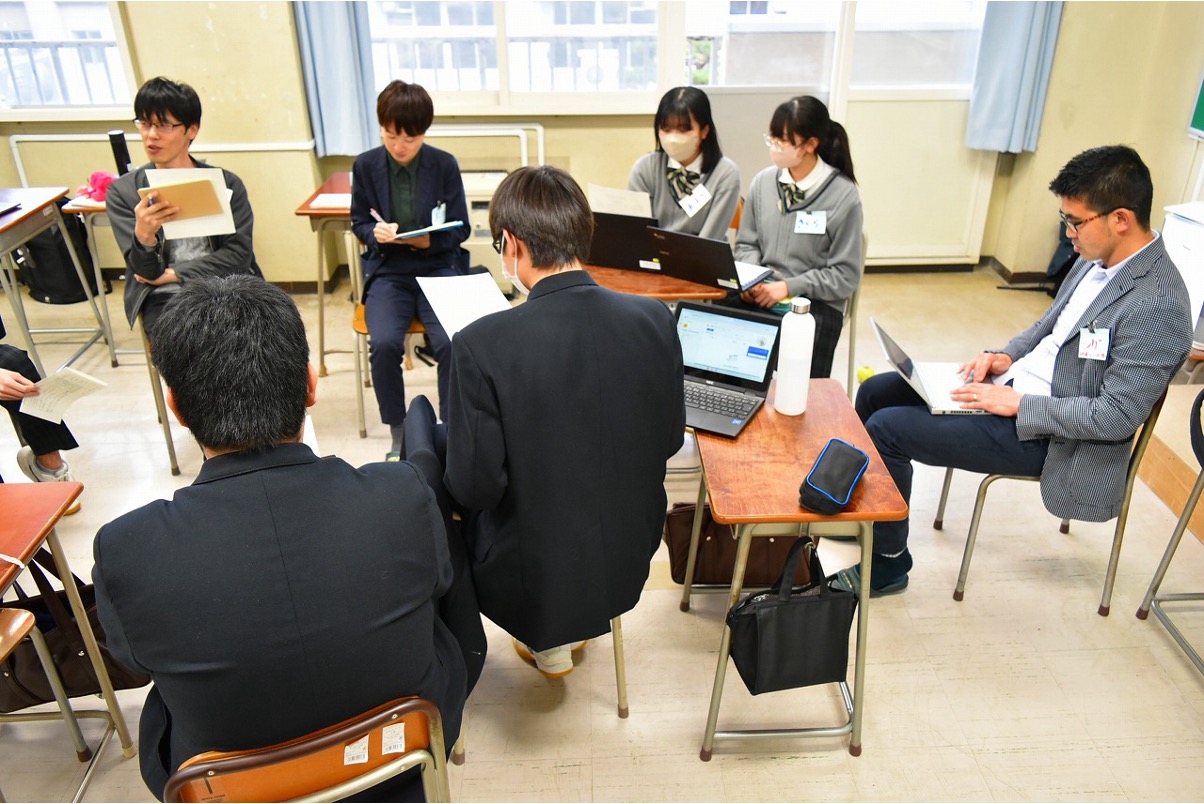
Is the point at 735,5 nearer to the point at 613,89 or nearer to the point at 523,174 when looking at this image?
the point at 613,89

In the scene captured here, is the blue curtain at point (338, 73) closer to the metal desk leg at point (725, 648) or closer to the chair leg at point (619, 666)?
the chair leg at point (619, 666)

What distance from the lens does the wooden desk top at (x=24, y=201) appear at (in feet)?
10.2

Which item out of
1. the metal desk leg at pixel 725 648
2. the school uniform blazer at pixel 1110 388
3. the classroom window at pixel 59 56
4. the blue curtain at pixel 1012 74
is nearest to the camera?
the metal desk leg at pixel 725 648

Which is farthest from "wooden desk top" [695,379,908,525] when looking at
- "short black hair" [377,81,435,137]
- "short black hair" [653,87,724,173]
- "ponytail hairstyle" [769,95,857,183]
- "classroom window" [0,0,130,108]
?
"classroom window" [0,0,130,108]

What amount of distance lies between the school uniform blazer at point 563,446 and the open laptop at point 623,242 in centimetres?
112

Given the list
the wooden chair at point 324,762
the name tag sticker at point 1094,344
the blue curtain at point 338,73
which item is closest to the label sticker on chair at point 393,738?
the wooden chair at point 324,762

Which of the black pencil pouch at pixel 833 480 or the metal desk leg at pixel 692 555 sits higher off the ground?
the black pencil pouch at pixel 833 480

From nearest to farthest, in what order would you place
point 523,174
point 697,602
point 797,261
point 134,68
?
point 523,174, point 697,602, point 797,261, point 134,68

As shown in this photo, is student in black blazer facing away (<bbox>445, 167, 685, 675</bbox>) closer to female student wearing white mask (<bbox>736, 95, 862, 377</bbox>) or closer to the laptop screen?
the laptop screen

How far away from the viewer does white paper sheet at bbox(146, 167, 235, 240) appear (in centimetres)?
270

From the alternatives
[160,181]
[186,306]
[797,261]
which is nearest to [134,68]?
[160,181]

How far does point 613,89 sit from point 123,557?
3.87m

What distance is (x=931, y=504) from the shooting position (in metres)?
2.91

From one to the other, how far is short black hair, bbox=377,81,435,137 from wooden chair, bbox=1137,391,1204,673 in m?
2.42
